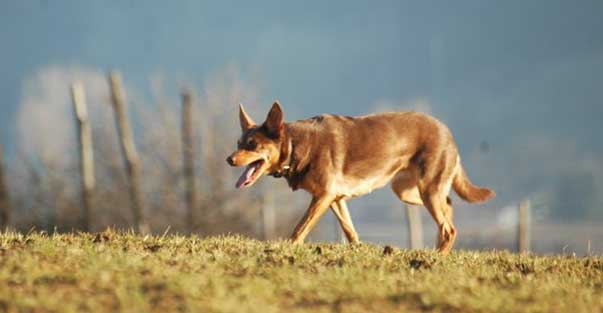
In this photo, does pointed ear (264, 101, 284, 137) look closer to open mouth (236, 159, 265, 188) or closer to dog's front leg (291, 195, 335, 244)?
open mouth (236, 159, 265, 188)

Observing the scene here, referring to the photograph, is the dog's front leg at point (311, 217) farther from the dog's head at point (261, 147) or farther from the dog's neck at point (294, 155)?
the dog's head at point (261, 147)

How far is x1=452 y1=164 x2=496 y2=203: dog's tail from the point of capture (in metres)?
12.5

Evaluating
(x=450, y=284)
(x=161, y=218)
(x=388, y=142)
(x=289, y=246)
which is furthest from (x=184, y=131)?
(x=450, y=284)

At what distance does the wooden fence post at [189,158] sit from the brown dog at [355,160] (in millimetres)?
17034

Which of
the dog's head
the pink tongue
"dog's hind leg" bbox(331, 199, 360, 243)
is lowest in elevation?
"dog's hind leg" bbox(331, 199, 360, 243)

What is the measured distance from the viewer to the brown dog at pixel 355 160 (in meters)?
10.7

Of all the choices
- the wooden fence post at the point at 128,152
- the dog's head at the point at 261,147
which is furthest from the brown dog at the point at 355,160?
the wooden fence post at the point at 128,152

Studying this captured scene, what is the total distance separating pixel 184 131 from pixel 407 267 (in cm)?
2084

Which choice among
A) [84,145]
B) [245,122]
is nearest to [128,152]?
[84,145]

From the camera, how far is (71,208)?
2941cm

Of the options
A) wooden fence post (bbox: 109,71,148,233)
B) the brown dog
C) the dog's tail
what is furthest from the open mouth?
wooden fence post (bbox: 109,71,148,233)

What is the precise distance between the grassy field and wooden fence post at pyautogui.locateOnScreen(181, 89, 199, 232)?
721 inches

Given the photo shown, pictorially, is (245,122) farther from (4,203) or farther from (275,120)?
(4,203)

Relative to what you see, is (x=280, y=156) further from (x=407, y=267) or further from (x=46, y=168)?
(x=46, y=168)
